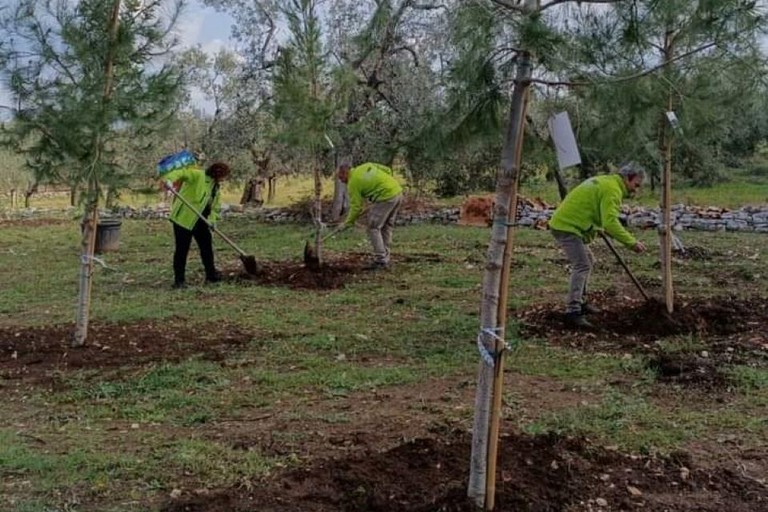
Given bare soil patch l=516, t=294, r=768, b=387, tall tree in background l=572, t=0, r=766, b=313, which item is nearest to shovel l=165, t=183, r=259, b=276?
bare soil patch l=516, t=294, r=768, b=387

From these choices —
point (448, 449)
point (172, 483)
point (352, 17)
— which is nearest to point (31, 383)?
point (172, 483)

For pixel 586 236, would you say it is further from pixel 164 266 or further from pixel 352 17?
pixel 352 17

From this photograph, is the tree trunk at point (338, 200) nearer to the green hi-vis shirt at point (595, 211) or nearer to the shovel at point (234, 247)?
the shovel at point (234, 247)

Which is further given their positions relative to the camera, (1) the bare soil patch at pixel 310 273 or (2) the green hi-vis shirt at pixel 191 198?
(1) the bare soil patch at pixel 310 273

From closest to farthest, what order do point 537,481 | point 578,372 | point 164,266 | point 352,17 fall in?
point 537,481 < point 578,372 < point 164,266 < point 352,17

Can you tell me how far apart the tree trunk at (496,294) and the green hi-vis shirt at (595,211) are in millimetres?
3389

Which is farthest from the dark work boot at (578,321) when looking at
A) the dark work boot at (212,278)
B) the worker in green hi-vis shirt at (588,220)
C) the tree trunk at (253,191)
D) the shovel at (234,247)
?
the tree trunk at (253,191)

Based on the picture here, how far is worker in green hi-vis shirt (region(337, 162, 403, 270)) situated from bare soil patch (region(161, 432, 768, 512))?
231 inches

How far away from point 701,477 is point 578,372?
1.79m

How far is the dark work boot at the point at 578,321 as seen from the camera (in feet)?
21.5

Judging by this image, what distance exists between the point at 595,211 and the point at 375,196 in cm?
371

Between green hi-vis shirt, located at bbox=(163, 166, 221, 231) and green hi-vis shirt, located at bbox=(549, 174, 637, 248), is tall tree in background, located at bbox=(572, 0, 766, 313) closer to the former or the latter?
green hi-vis shirt, located at bbox=(549, 174, 637, 248)

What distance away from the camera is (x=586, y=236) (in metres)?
6.54

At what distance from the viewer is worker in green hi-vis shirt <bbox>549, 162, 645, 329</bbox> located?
6.21 meters
